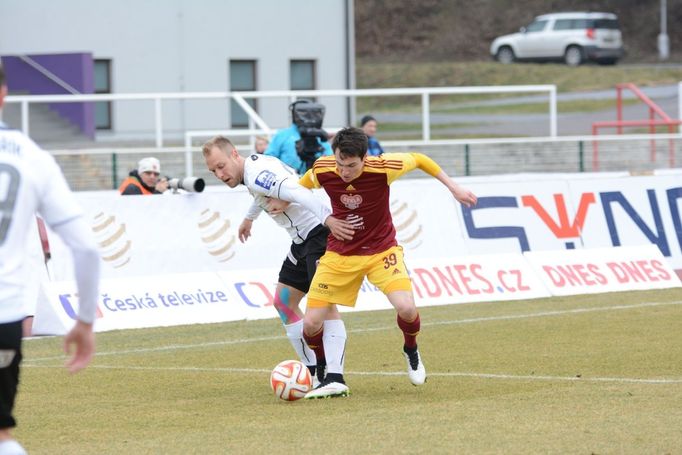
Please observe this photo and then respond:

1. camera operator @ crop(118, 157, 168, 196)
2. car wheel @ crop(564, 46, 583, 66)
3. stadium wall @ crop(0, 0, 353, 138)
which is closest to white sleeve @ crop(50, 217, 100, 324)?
camera operator @ crop(118, 157, 168, 196)

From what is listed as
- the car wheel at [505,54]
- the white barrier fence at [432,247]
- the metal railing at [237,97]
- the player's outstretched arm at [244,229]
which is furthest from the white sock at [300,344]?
the car wheel at [505,54]

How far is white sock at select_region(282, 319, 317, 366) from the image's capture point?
33.3 feet

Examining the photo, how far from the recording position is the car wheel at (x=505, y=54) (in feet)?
172

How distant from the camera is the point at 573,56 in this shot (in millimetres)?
50031

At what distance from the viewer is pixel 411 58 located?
5906 cm

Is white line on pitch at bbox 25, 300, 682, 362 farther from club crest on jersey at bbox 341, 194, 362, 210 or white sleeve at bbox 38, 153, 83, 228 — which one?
white sleeve at bbox 38, 153, 83, 228

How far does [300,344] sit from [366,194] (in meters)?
1.37

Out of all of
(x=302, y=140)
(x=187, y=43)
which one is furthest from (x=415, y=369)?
(x=187, y=43)

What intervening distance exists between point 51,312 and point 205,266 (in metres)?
2.27

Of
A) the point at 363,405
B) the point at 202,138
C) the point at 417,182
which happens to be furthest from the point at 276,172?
the point at 202,138

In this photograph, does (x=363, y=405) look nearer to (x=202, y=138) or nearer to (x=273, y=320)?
(x=273, y=320)

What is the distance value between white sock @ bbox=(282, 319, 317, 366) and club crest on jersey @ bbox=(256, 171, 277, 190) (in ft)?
3.92

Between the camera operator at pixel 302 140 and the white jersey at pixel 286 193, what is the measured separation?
18.9ft

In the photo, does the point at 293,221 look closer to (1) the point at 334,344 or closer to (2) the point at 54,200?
(1) the point at 334,344
